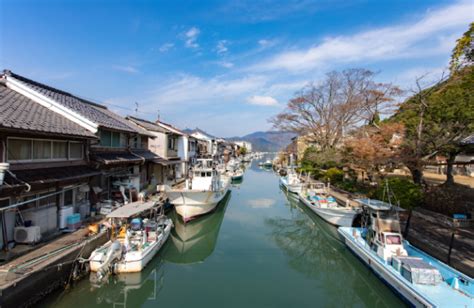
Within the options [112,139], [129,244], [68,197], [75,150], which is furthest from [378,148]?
[68,197]

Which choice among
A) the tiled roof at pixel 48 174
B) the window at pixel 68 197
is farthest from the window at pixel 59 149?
the window at pixel 68 197

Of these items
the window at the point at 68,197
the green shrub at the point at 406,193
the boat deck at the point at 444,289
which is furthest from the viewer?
the green shrub at the point at 406,193

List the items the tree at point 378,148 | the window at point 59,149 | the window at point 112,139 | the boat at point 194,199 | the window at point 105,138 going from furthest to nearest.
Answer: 1. the tree at point 378,148
2. the boat at point 194,199
3. the window at point 112,139
4. the window at point 105,138
5. the window at point 59,149

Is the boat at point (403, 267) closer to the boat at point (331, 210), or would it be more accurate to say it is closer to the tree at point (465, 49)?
the boat at point (331, 210)

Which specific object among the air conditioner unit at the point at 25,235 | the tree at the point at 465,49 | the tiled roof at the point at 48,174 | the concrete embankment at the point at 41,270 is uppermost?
the tree at the point at 465,49

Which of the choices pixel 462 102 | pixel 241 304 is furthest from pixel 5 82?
pixel 462 102

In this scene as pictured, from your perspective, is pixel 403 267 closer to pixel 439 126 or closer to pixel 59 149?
pixel 439 126

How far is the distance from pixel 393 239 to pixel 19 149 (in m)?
14.2

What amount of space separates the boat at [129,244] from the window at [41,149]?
3390 millimetres

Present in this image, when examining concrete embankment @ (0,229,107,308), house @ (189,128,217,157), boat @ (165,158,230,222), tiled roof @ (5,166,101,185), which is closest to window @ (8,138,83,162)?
tiled roof @ (5,166,101,185)

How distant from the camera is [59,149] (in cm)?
1114

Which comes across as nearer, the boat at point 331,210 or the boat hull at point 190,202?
the boat at point 331,210

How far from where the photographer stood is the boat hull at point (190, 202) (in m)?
16.9

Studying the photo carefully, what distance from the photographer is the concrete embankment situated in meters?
6.68
